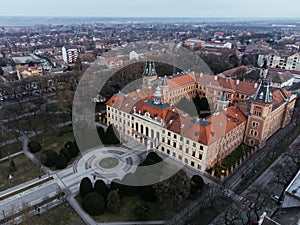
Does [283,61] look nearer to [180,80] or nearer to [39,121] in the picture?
[180,80]

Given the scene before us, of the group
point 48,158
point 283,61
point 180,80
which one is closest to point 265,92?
point 180,80

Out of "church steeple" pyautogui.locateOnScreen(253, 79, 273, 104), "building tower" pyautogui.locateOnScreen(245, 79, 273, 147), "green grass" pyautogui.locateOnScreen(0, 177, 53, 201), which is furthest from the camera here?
"building tower" pyautogui.locateOnScreen(245, 79, 273, 147)

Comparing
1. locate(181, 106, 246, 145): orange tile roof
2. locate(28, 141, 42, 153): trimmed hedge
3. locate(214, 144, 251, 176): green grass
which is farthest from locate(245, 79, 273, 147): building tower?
locate(28, 141, 42, 153): trimmed hedge

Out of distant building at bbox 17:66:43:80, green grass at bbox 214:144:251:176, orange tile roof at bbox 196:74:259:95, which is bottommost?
green grass at bbox 214:144:251:176

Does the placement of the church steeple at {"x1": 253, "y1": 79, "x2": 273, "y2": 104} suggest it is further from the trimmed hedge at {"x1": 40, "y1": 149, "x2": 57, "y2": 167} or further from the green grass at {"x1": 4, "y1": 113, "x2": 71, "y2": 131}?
the green grass at {"x1": 4, "y1": 113, "x2": 71, "y2": 131}

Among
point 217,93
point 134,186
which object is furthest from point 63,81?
point 134,186

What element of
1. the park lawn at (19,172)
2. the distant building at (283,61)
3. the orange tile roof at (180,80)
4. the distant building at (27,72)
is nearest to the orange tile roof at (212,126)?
the orange tile roof at (180,80)

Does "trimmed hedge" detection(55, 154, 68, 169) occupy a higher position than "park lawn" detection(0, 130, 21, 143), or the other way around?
"trimmed hedge" detection(55, 154, 68, 169)
